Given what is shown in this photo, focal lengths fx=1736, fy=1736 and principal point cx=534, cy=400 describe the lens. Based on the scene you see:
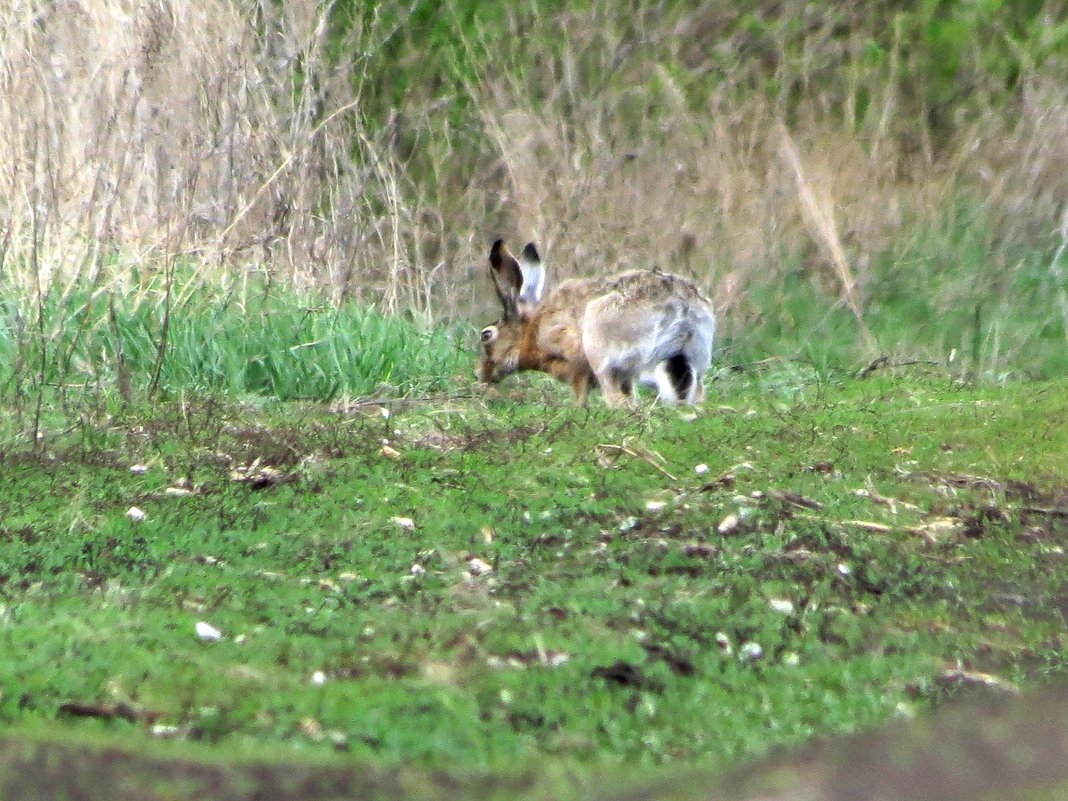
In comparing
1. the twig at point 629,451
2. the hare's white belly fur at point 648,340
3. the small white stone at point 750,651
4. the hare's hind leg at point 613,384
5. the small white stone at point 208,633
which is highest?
the small white stone at point 208,633

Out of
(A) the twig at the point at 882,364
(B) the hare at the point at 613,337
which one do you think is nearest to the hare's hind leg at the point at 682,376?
(B) the hare at the point at 613,337

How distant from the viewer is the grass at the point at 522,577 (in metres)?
3.57

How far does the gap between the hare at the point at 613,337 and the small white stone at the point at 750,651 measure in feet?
13.0

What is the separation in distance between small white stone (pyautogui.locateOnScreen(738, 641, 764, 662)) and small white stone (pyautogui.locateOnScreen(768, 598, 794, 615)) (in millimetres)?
298

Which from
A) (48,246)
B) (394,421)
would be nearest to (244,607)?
(394,421)

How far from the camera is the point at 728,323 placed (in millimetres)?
10125

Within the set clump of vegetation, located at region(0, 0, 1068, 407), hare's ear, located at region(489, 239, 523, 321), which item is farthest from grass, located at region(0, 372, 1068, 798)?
clump of vegetation, located at region(0, 0, 1068, 407)

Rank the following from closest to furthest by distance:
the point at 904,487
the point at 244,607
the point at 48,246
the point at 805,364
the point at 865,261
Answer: the point at 244,607 < the point at 904,487 < the point at 48,246 < the point at 805,364 < the point at 865,261

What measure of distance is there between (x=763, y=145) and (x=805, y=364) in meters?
1.80

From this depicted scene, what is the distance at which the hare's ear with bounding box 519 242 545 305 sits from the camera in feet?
30.6

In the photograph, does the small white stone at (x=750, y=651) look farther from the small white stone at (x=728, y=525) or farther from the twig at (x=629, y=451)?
the twig at (x=629, y=451)

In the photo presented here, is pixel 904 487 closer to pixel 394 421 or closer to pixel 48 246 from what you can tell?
pixel 394 421

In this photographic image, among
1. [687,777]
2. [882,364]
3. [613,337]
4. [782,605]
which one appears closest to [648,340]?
[613,337]

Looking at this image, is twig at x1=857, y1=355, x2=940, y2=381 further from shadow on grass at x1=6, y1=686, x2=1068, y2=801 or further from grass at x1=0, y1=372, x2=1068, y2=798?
shadow on grass at x1=6, y1=686, x2=1068, y2=801
